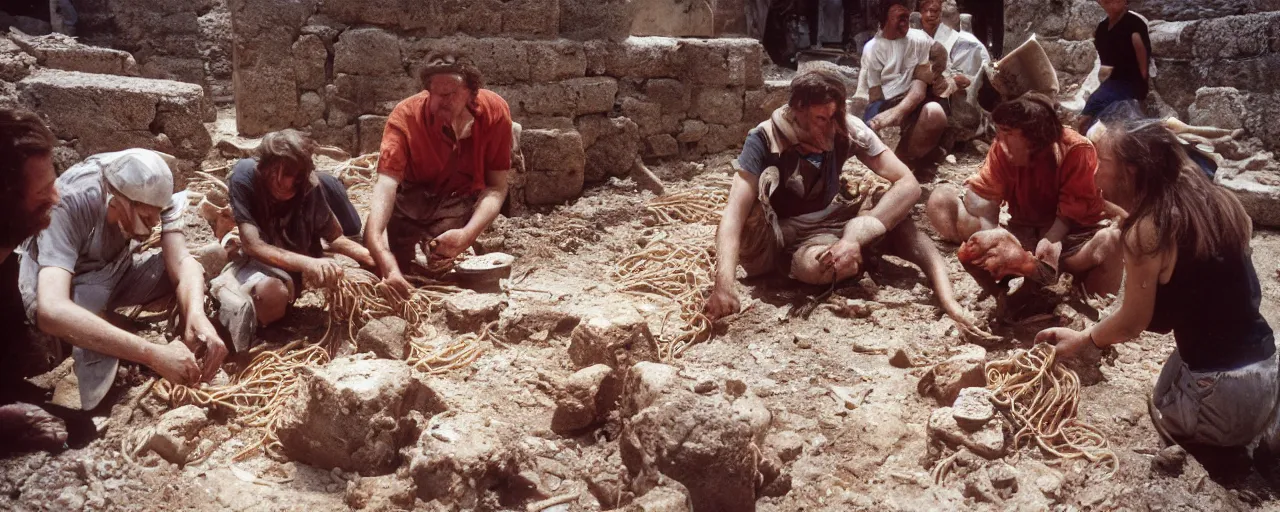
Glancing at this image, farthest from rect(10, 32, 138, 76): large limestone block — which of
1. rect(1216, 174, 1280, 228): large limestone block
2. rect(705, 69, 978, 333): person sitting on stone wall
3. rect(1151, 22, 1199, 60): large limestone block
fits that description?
rect(1151, 22, 1199, 60): large limestone block

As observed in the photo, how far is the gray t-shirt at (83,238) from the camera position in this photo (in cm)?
351

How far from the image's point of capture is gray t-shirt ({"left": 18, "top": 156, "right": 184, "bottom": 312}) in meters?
3.51

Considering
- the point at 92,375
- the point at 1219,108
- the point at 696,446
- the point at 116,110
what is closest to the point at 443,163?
the point at 116,110

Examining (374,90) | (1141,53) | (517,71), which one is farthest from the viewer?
(517,71)

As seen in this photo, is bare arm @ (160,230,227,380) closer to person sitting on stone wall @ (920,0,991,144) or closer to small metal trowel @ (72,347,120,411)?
small metal trowel @ (72,347,120,411)

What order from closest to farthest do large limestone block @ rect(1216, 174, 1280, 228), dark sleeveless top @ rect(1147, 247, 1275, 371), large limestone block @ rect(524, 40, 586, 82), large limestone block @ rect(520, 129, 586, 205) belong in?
dark sleeveless top @ rect(1147, 247, 1275, 371), large limestone block @ rect(1216, 174, 1280, 228), large limestone block @ rect(520, 129, 586, 205), large limestone block @ rect(524, 40, 586, 82)

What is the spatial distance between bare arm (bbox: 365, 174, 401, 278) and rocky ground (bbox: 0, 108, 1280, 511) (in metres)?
0.44

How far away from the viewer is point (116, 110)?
5.43 meters

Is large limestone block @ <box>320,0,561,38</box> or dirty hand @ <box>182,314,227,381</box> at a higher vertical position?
large limestone block @ <box>320,0,561,38</box>

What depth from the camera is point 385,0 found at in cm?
634

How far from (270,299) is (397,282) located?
598mm

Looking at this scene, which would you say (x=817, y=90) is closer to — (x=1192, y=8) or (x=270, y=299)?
(x=270, y=299)

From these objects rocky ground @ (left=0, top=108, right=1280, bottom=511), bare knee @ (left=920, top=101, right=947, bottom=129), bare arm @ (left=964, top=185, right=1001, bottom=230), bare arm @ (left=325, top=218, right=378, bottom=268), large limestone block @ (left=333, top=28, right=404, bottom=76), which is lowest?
rocky ground @ (left=0, top=108, right=1280, bottom=511)

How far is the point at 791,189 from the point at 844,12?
11.8 metres
